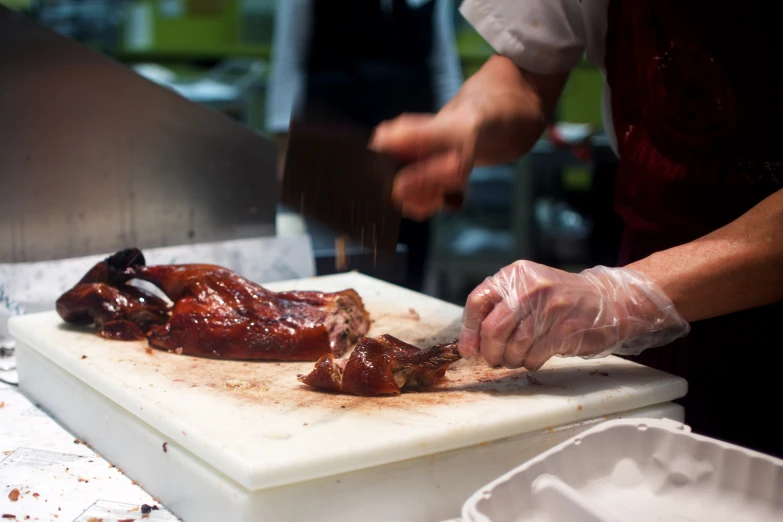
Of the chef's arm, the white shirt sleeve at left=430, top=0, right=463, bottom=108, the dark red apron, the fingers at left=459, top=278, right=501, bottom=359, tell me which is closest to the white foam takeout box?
the fingers at left=459, top=278, right=501, bottom=359

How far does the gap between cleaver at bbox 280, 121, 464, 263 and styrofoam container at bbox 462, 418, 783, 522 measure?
2.41 ft

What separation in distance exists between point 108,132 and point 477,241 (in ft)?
17.0

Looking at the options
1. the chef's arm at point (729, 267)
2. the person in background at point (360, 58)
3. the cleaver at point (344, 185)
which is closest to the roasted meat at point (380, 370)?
the cleaver at point (344, 185)

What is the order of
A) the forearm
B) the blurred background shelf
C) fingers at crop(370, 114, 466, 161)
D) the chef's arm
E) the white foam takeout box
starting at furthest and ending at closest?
the blurred background shelf
the forearm
fingers at crop(370, 114, 466, 161)
the chef's arm
the white foam takeout box

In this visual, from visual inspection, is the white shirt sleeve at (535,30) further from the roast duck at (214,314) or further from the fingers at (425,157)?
the roast duck at (214,314)

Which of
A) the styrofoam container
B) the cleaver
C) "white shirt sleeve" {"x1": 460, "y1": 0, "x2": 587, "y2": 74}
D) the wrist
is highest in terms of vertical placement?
"white shirt sleeve" {"x1": 460, "y1": 0, "x2": 587, "y2": 74}

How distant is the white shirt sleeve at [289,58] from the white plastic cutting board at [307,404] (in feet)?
10.5

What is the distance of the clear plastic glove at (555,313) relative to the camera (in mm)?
1864

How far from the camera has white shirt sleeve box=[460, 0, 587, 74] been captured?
2.60 m

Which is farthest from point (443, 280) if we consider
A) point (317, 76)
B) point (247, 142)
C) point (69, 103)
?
point (69, 103)

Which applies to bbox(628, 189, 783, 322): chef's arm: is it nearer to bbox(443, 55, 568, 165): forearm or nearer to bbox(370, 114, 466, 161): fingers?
bbox(370, 114, 466, 161): fingers

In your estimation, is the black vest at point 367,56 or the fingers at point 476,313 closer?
the fingers at point 476,313

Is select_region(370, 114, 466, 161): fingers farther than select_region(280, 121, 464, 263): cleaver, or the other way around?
select_region(370, 114, 466, 161): fingers

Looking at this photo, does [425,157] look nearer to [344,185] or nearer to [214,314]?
[344,185]
